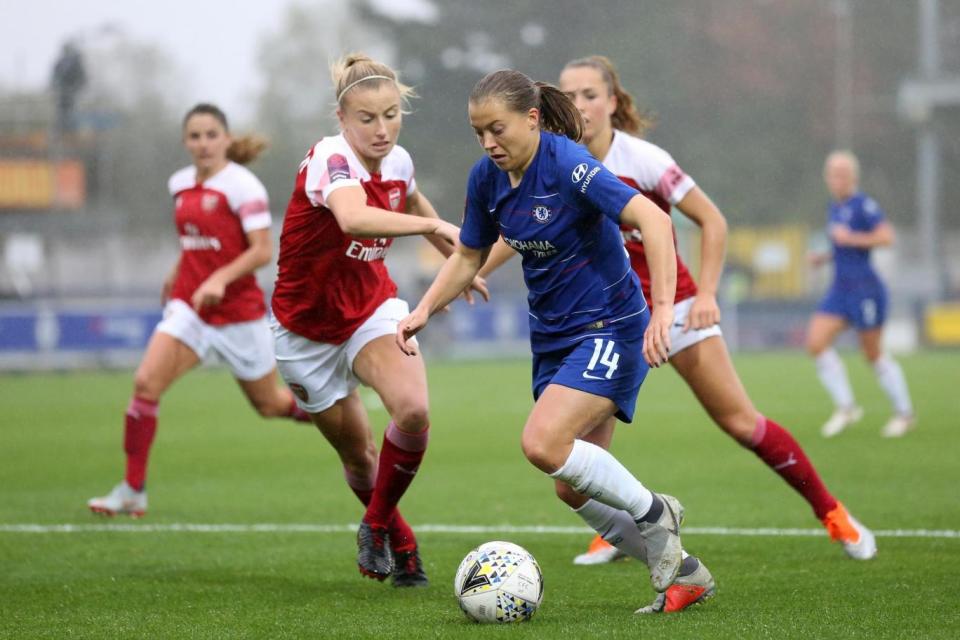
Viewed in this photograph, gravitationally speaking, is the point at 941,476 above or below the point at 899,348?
above

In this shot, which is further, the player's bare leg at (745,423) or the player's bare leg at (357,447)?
the player's bare leg at (745,423)

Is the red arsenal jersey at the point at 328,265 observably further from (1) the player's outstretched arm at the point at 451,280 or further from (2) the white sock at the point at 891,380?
(2) the white sock at the point at 891,380

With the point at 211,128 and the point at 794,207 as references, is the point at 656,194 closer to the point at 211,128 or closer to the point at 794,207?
the point at 211,128

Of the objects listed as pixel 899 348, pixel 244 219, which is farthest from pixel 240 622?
pixel 899 348

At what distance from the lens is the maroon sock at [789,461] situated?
625 cm

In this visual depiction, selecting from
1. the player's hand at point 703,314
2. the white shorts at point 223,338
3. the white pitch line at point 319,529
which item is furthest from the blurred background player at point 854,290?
the player's hand at point 703,314

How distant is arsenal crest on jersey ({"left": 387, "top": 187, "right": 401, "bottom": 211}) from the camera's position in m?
5.97

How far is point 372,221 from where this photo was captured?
17.3 feet

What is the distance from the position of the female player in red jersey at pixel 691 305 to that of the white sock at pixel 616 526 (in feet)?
2.45

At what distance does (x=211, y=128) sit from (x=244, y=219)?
1.99 feet


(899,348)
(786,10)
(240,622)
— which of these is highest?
(786,10)

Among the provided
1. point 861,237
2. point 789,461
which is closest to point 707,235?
point 789,461

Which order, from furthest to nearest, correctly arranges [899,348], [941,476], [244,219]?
1. [899,348]
2. [941,476]
3. [244,219]

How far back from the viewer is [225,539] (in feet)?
23.7
